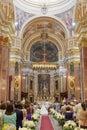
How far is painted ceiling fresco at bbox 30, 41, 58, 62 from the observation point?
30941 millimetres

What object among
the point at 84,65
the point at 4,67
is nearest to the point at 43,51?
the point at 4,67

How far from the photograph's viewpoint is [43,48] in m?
31.6

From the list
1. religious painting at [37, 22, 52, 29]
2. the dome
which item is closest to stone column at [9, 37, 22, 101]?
the dome

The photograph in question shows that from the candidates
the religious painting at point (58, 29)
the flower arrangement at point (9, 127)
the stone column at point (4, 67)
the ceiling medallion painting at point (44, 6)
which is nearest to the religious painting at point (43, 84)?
the religious painting at point (58, 29)

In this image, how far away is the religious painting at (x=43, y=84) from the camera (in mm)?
30769

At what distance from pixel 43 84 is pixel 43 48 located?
518 cm

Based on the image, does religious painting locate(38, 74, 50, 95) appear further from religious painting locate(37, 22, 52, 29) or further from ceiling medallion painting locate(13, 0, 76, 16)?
ceiling medallion painting locate(13, 0, 76, 16)

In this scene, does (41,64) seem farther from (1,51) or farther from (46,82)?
(1,51)

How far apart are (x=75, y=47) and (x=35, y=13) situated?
20.3 ft

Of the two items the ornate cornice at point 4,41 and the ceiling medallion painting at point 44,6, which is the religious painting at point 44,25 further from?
the ornate cornice at point 4,41

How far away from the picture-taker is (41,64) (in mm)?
27000

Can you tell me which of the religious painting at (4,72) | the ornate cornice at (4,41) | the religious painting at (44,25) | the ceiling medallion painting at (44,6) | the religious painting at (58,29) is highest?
the ceiling medallion painting at (44,6)

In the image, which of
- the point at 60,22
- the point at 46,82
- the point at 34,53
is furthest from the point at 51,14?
the point at 46,82

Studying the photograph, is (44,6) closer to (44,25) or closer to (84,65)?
(44,25)
